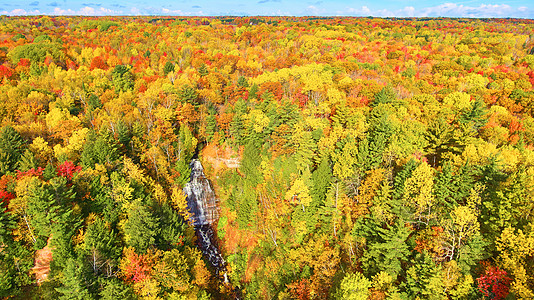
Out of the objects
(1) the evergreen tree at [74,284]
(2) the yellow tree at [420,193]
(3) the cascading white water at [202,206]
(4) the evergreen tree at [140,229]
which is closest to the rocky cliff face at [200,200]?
(3) the cascading white water at [202,206]

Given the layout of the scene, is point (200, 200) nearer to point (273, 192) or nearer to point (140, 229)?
point (273, 192)

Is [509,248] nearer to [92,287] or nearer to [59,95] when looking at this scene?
[92,287]

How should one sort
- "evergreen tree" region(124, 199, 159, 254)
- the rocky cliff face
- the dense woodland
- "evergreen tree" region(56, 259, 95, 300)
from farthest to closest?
the rocky cliff face < "evergreen tree" region(124, 199, 159, 254) < the dense woodland < "evergreen tree" region(56, 259, 95, 300)

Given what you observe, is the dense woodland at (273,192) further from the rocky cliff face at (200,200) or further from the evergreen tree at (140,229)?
the rocky cliff face at (200,200)

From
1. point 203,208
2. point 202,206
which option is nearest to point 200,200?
point 202,206

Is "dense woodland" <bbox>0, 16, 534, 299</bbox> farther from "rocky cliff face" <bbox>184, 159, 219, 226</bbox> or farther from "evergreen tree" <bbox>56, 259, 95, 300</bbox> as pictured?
"rocky cliff face" <bbox>184, 159, 219, 226</bbox>

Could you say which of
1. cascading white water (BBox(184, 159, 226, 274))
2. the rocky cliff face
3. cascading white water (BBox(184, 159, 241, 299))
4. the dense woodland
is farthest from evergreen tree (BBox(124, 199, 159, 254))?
the rocky cliff face

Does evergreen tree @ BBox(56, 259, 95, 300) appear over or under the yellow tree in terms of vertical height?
under

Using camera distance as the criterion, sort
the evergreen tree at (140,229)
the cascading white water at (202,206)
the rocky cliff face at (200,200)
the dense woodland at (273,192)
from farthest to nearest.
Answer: the rocky cliff face at (200,200), the cascading white water at (202,206), the evergreen tree at (140,229), the dense woodland at (273,192)
